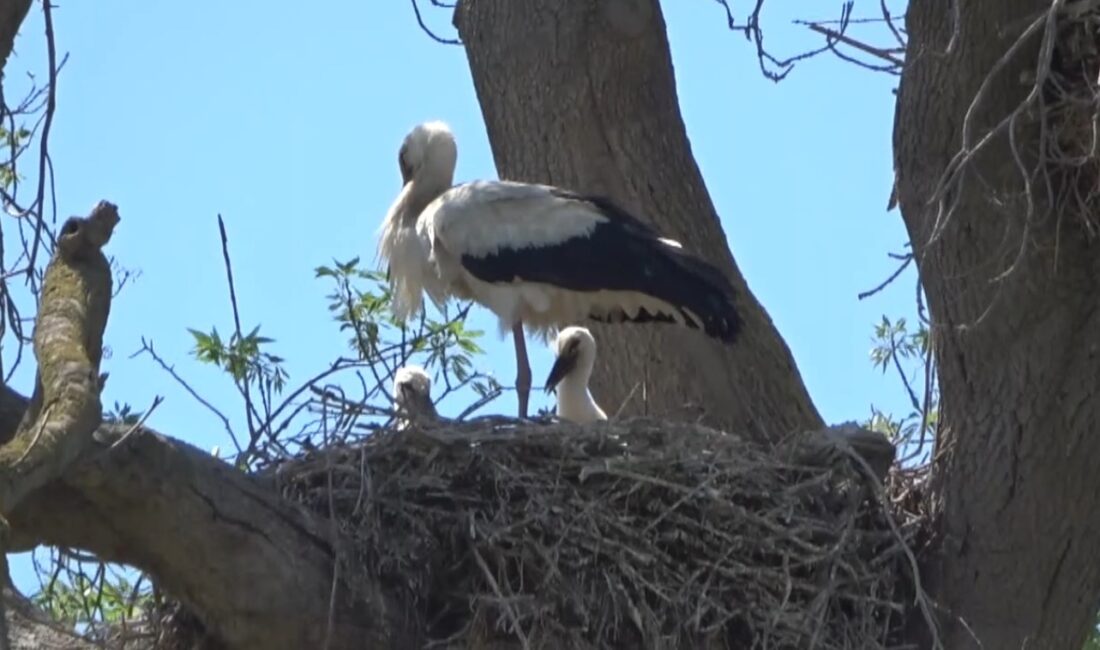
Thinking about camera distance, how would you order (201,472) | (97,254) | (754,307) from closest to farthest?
(97,254) → (201,472) → (754,307)

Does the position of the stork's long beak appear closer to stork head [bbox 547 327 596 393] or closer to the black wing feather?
stork head [bbox 547 327 596 393]

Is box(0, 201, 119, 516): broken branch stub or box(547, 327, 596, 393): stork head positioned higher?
box(547, 327, 596, 393): stork head

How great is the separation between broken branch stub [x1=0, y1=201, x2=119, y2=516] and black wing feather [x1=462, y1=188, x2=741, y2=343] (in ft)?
12.5

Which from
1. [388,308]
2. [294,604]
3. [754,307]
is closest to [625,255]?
[754,307]

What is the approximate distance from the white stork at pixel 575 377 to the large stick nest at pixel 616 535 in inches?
61.0

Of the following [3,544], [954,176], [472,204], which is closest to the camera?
[3,544]

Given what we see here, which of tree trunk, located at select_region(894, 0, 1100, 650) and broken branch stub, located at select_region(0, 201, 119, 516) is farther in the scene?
tree trunk, located at select_region(894, 0, 1100, 650)

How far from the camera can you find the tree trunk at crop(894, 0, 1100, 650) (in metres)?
6.37

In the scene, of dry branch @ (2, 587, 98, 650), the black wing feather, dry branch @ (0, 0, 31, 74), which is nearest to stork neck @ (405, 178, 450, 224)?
the black wing feather

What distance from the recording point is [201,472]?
199 inches

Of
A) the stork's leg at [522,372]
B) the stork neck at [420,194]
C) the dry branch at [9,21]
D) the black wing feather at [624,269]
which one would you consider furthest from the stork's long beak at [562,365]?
the dry branch at [9,21]

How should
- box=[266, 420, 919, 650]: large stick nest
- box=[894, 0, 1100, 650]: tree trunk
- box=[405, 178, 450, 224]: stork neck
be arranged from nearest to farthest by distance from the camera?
box=[266, 420, 919, 650]: large stick nest → box=[894, 0, 1100, 650]: tree trunk → box=[405, 178, 450, 224]: stork neck

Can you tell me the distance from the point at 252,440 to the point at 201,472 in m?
1.18

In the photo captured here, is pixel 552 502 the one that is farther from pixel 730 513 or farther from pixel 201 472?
pixel 201 472
